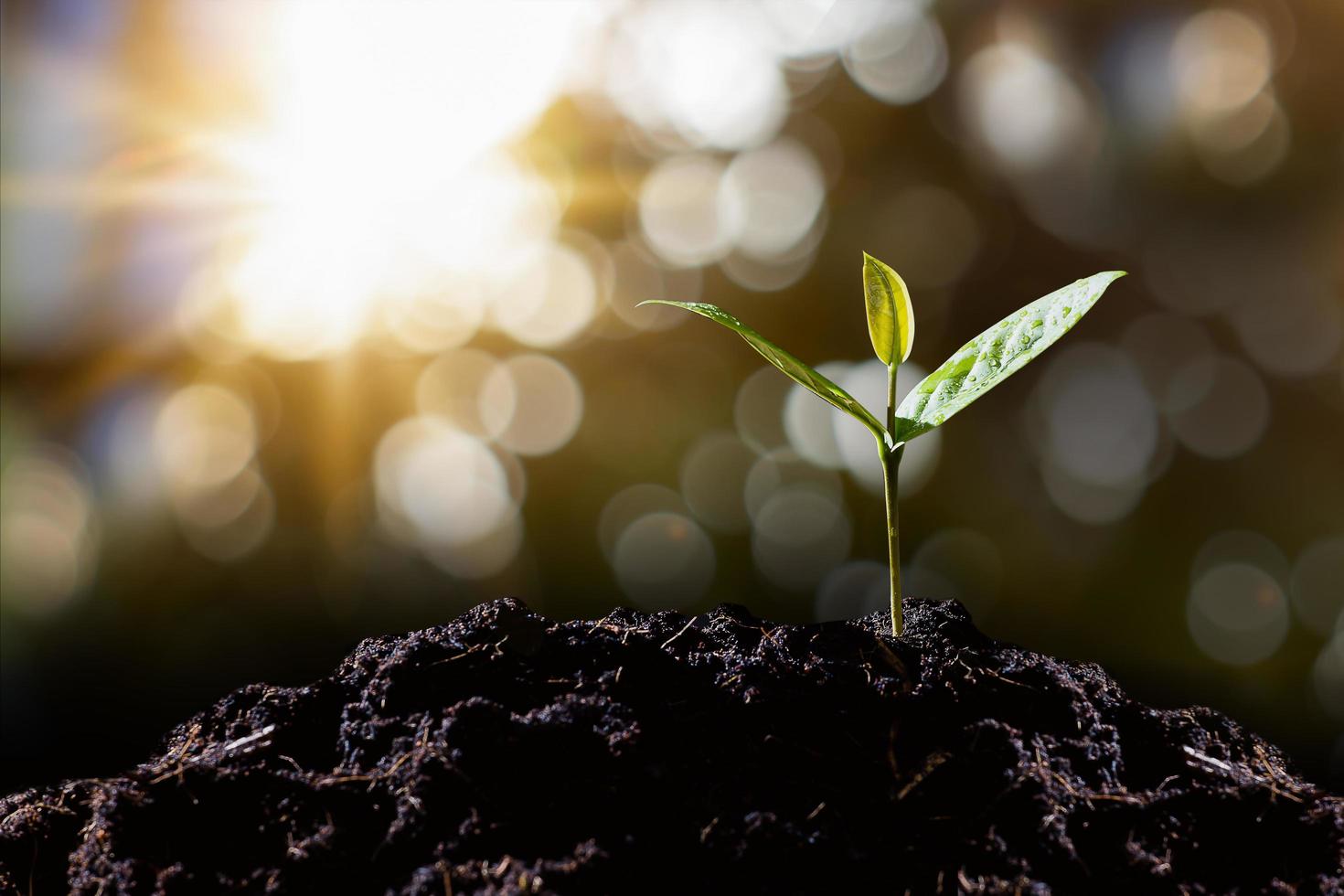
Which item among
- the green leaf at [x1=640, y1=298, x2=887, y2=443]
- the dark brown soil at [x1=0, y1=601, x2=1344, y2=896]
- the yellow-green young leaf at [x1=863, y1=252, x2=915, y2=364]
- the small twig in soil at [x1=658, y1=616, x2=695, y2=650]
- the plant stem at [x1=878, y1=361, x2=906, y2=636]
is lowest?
the dark brown soil at [x1=0, y1=601, x2=1344, y2=896]

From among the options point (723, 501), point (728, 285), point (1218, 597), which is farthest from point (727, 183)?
point (1218, 597)

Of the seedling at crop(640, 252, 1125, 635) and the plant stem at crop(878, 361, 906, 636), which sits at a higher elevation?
the seedling at crop(640, 252, 1125, 635)

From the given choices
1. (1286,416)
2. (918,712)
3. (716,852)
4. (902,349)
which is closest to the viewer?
(716,852)

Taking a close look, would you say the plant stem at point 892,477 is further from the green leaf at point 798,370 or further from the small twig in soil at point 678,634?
the small twig in soil at point 678,634

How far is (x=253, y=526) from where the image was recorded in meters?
1.22

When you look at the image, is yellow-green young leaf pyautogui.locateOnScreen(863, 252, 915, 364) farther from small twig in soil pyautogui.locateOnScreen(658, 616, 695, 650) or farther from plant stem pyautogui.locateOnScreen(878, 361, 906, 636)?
small twig in soil pyautogui.locateOnScreen(658, 616, 695, 650)

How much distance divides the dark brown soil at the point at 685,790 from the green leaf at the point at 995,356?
0.73 ft

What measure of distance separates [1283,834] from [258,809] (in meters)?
0.81

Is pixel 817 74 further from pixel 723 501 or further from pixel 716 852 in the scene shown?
pixel 716 852

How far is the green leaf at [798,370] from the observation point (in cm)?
78

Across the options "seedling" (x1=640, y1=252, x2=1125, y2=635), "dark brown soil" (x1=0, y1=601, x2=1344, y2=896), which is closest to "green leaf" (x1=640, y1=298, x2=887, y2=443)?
"seedling" (x1=640, y1=252, x2=1125, y2=635)

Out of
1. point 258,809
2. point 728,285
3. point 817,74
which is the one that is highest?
point 817,74

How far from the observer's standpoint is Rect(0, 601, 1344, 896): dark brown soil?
24.6 inches

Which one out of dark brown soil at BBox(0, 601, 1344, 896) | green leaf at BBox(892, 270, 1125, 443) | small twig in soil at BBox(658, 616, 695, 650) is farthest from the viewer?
small twig in soil at BBox(658, 616, 695, 650)
